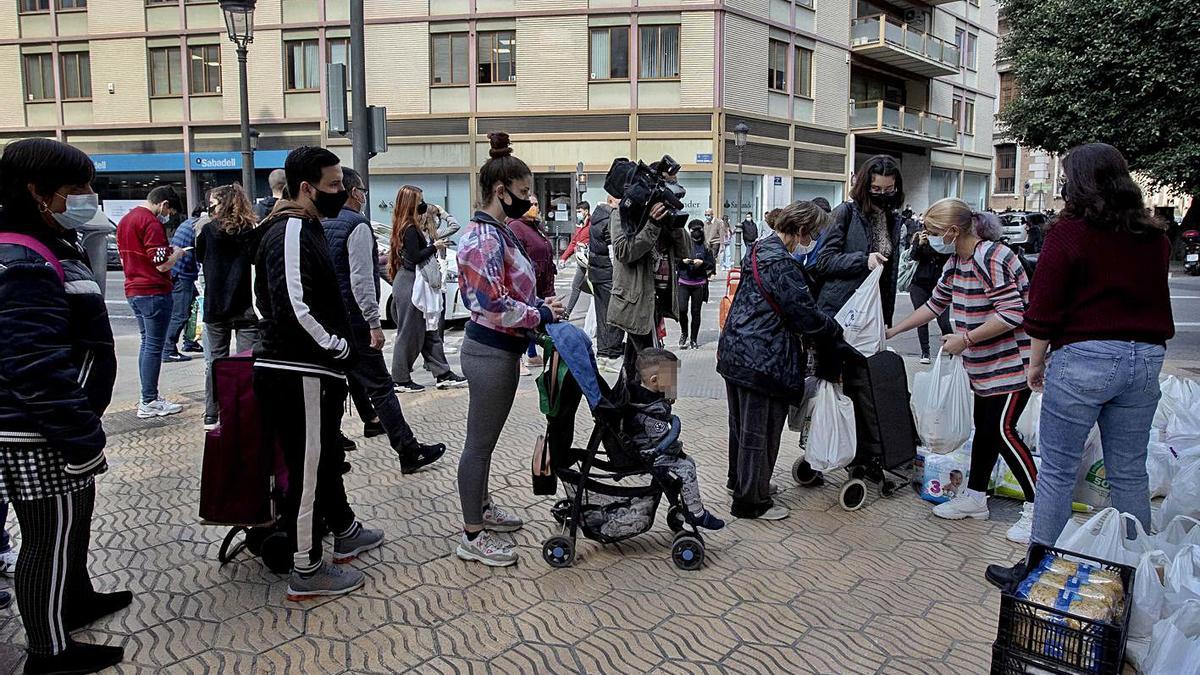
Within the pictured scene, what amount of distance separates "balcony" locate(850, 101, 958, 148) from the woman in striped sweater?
31.2 metres

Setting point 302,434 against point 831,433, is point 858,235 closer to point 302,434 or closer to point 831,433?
point 831,433

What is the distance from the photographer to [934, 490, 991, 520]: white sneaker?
16.2 feet

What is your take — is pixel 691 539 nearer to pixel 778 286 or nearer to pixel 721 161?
pixel 778 286

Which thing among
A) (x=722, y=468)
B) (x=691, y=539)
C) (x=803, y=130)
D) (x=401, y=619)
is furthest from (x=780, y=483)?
(x=803, y=130)

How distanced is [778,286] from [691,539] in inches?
54.7

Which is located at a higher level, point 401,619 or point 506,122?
point 506,122

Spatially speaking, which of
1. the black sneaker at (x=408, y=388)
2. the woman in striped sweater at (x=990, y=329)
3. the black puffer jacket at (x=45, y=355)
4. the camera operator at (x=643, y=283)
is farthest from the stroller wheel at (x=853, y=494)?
the black sneaker at (x=408, y=388)

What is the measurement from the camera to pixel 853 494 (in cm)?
506

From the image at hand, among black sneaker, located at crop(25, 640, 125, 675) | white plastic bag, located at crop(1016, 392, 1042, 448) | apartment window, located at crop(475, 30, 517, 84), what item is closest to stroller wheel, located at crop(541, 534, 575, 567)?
black sneaker, located at crop(25, 640, 125, 675)

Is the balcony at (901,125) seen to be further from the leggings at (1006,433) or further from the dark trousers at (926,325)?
the leggings at (1006,433)

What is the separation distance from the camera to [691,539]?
4.12m

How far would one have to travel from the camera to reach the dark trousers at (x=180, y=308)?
9922mm

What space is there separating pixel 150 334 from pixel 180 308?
10.6 feet

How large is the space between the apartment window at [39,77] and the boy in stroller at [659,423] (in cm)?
3586
